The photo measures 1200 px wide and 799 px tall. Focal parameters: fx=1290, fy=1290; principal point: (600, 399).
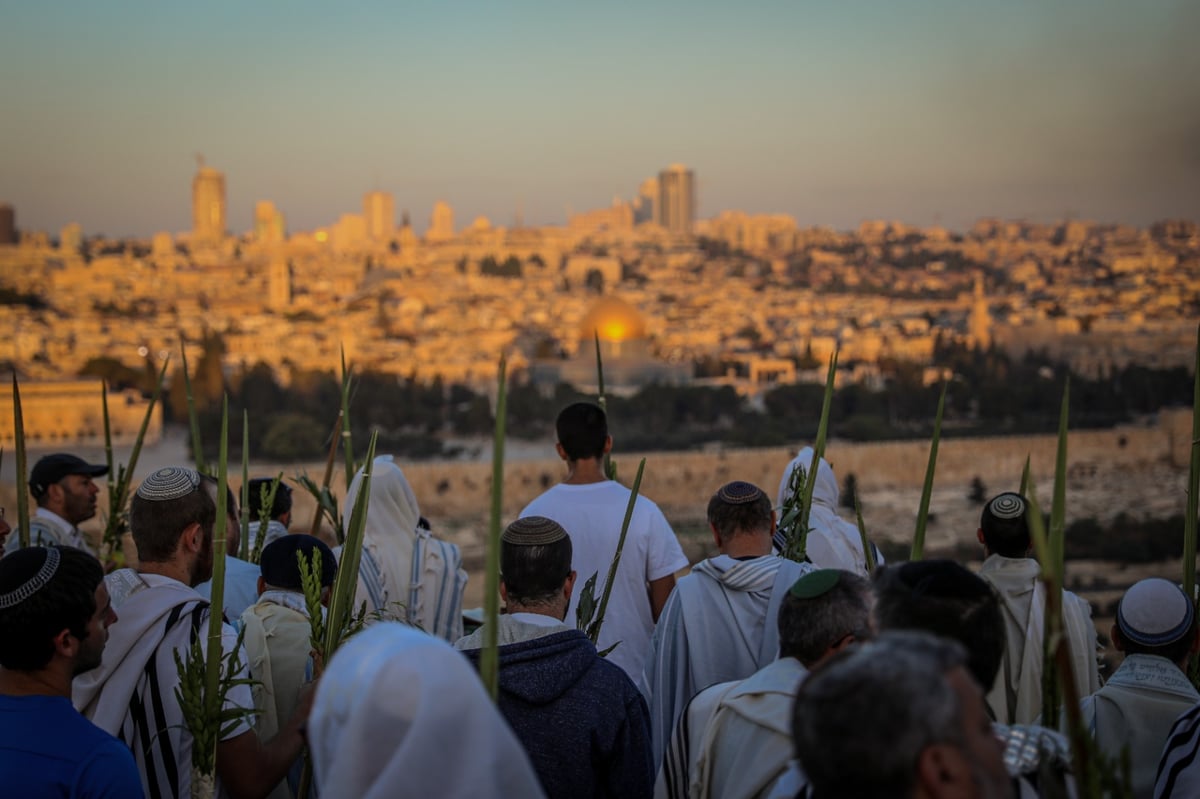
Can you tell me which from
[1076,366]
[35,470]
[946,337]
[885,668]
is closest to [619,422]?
[1076,366]

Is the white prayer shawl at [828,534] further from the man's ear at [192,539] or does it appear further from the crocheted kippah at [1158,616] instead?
the man's ear at [192,539]

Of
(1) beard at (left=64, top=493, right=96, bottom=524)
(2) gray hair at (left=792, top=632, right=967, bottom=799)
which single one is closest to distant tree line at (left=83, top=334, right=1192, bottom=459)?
(1) beard at (left=64, top=493, right=96, bottom=524)

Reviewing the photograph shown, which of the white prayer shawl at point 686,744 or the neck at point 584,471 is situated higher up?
the neck at point 584,471

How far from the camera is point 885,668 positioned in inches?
48.3

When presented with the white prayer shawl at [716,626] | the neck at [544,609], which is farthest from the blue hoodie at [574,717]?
the white prayer shawl at [716,626]

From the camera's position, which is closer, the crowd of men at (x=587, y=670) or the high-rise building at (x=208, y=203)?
the crowd of men at (x=587, y=670)

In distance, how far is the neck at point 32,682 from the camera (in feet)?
5.74

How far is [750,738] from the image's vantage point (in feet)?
5.78

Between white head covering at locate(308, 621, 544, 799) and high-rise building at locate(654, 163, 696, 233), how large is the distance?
126m

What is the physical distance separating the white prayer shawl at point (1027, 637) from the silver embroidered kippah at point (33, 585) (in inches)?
58.4

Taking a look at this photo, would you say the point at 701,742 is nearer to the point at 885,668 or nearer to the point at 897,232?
the point at 885,668

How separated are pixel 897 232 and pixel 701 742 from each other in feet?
374

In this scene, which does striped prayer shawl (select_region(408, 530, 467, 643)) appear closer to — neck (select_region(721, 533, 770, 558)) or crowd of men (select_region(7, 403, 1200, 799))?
crowd of men (select_region(7, 403, 1200, 799))

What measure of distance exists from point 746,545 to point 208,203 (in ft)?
427
